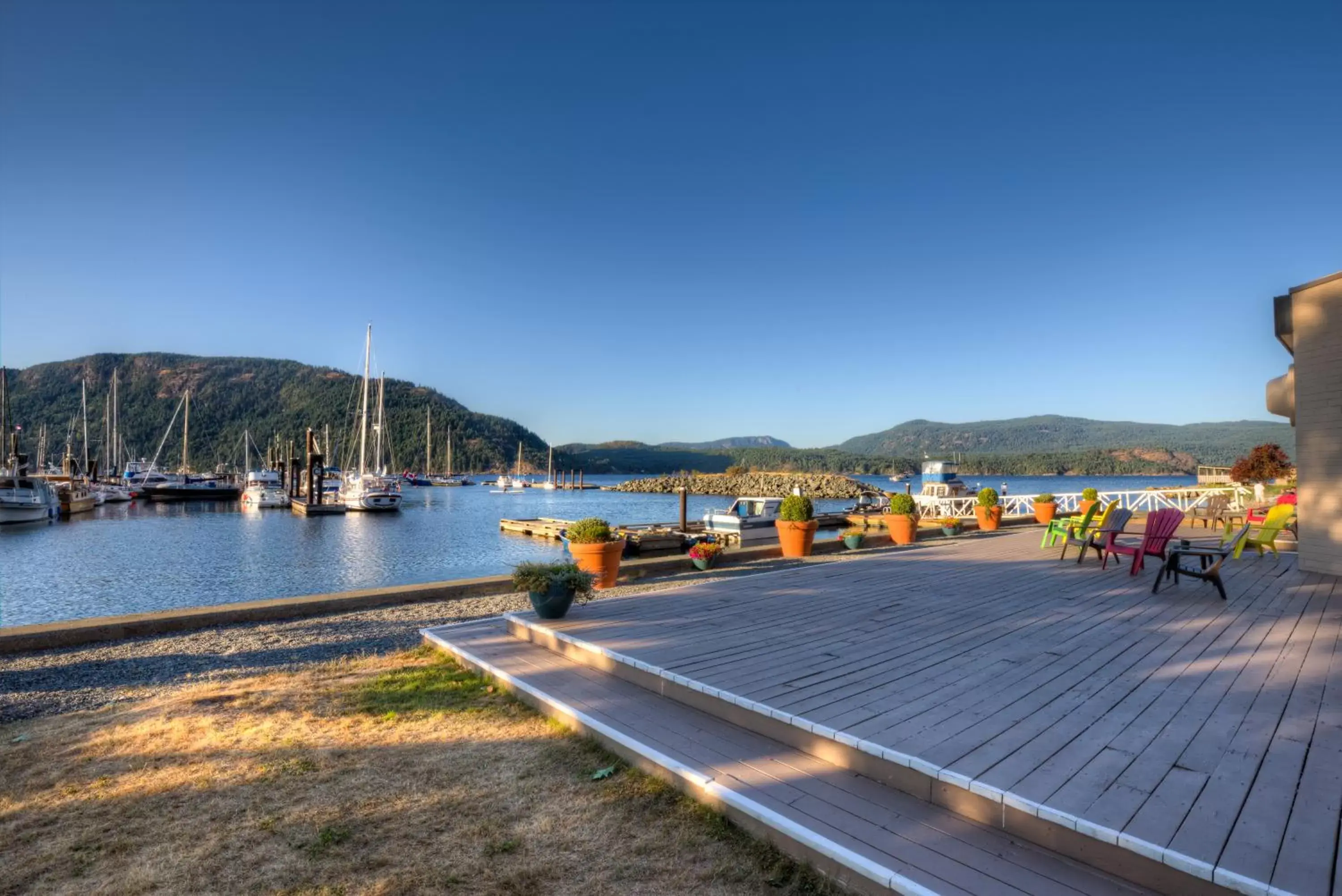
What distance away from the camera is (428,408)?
10906cm

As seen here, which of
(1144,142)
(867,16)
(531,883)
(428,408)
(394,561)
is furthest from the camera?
(428,408)

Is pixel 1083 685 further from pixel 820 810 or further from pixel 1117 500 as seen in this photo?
pixel 1117 500

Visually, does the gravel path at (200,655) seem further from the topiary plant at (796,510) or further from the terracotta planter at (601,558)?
the topiary plant at (796,510)

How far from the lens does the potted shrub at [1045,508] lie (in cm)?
1491

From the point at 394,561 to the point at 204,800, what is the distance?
19.7m

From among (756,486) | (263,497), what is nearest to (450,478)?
(756,486)

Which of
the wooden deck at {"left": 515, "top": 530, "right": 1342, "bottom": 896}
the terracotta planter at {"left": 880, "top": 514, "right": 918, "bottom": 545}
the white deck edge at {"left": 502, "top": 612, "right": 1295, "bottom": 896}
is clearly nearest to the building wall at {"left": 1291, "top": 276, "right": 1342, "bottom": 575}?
the wooden deck at {"left": 515, "top": 530, "right": 1342, "bottom": 896}

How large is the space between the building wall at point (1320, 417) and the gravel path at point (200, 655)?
7.36m

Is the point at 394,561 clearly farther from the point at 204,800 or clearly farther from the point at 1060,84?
the point at 1060,84

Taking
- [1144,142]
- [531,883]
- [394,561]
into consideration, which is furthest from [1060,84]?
[394,561]

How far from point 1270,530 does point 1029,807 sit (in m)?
8.04

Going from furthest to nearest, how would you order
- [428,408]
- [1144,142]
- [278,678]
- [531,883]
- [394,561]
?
[428,408] → [394,561] → [1144,142] → [278,678] → [531,883]

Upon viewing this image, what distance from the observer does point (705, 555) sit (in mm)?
9867

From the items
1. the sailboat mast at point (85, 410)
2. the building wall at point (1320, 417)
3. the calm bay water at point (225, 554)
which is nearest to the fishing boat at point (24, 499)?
the calm bay water at point (225, 554)
